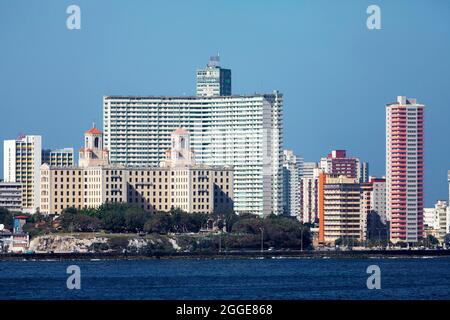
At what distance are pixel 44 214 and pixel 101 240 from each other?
20356mm

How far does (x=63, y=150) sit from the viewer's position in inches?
7116

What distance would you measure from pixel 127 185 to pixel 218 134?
38.6m

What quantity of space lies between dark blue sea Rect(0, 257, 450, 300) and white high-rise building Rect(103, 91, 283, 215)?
74.8m

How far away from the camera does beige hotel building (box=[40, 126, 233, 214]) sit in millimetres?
142000

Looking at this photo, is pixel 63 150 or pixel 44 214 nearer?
pixel 44 214

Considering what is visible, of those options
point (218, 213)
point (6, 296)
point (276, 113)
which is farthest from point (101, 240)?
point (6, 296)

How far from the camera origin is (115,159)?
18162 centimetres

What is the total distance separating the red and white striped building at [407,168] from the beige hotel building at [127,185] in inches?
833

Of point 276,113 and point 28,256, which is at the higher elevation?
point 276,113

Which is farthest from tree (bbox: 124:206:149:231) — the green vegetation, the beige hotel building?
the beige hotel building
